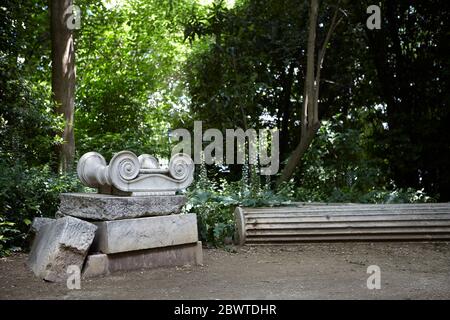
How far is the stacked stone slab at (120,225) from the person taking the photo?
16.2 ft

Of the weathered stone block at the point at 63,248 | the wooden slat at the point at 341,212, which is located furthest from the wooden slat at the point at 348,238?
Answer: the weathered stone block at the point at 63,248

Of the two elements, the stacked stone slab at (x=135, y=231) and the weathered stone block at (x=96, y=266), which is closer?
the weathered stone block at (x=96, y=266)

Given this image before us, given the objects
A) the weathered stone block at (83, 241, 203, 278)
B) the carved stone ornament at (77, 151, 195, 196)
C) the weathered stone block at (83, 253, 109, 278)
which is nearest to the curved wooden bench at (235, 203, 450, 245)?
the weathered stone block at (83, 241, 203, 278)

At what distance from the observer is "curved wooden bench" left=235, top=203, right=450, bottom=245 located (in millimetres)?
7090

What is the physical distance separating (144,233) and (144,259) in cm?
30

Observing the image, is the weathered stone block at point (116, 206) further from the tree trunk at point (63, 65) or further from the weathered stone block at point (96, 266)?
the tree trunk at point (63, 65)

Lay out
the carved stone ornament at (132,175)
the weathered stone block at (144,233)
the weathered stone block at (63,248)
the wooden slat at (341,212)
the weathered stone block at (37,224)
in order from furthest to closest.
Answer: the wooden slat at (341,212), the weathered stone block at (37,224), the carved stone ornament at (132,175), the weathered stone block at (144,233), the weathered stone block at (63,248)

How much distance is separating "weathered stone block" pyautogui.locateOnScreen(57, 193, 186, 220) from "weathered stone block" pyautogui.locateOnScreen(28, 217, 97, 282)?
0.23 m

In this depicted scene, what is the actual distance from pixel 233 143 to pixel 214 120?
67 centimetres

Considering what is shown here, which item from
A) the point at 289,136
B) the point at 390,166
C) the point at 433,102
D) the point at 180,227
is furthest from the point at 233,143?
the point at 180,227

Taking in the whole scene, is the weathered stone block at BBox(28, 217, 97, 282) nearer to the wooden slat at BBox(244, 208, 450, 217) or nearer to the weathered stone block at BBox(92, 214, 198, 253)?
the weathered stone block at BBox(92, 214, 198, 253)

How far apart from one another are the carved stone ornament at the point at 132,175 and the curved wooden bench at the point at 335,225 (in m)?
1.70

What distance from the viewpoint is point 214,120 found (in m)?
11.1

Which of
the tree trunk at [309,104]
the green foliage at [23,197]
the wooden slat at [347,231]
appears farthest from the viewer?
the tree trunk at [309,104]
